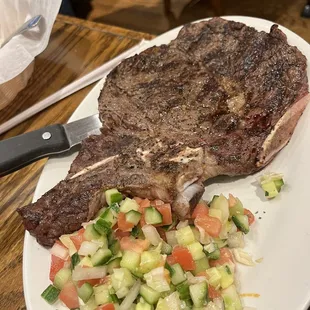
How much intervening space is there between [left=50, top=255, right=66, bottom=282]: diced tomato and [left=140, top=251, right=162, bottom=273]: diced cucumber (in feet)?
1.26

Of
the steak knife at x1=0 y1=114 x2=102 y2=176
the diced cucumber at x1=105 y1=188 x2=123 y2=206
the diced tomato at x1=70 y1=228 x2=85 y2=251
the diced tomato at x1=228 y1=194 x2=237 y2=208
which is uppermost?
the steak knife at x1=0 y1=114 x2=102 y2=176

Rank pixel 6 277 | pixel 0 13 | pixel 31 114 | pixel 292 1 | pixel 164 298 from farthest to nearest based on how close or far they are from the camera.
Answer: pixel 292 1
pixel 0 13
pixel 31 114
pixel 6 277
pixel 164 298

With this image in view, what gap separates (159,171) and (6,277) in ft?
2.82

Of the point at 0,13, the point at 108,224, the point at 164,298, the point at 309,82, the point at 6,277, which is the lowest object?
the point at 6,277

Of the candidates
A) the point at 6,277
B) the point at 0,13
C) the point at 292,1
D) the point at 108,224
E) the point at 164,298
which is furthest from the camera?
the point at 292,1

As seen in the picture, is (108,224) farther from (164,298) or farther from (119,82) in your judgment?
(119,82)

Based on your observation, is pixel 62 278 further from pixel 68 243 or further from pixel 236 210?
pixel 236 210

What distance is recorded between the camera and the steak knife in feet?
7.06

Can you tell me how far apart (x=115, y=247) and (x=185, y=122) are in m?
0.64

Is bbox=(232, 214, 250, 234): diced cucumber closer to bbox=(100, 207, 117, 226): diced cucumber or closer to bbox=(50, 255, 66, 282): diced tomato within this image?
bbox=(100, 207, 117, 226): diced cucumber

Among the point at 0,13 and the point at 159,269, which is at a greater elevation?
the point at 0,13

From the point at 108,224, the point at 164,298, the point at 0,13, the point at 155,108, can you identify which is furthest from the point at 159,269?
the point at 0,13

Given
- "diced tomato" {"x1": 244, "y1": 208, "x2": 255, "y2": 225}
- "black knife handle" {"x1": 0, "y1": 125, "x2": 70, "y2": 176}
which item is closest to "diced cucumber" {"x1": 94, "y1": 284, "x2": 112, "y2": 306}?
"diced tomato" {"x1": 244, "y1": 208, "x2": 255, "y2": 225}

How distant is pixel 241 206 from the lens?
1.89 meters
